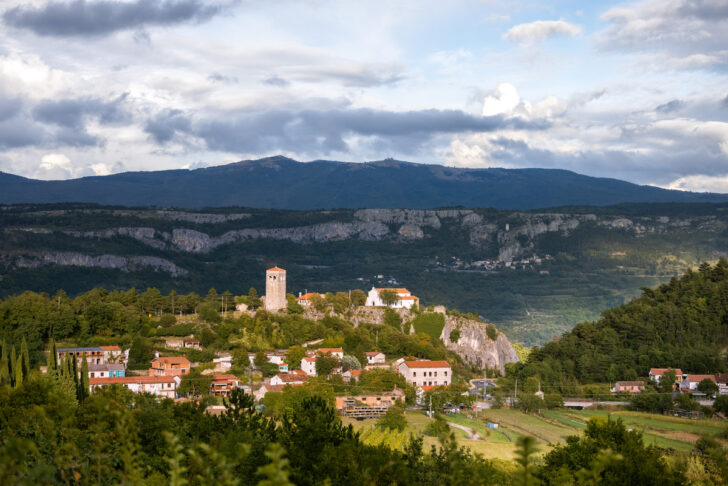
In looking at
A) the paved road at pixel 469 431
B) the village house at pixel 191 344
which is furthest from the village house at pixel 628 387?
the village house at pixel 191 344

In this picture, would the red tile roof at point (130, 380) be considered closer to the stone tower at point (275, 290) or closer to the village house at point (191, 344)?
the village house at point (191, 344)

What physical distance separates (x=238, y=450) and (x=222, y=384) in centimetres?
4374

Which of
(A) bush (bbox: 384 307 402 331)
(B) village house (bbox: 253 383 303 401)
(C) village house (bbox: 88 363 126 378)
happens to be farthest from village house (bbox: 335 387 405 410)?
(A) bush (bbox: 384 307 402 331)

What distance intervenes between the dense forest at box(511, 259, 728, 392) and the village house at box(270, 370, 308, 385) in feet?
79.8

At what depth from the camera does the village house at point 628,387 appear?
6844 cm

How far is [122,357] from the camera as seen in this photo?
59.7 metres

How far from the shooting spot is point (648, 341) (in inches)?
3199

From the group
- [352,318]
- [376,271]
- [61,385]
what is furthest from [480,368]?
[376,271]

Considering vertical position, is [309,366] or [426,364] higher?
[309,366]

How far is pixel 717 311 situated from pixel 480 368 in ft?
85.5

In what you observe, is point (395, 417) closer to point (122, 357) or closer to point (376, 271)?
point (122, 357)

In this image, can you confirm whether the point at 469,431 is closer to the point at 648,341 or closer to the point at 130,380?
the point at 130,380

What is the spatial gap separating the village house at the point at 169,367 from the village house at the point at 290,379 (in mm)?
6649

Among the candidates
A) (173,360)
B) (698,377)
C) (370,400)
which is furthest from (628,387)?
(173,360)
